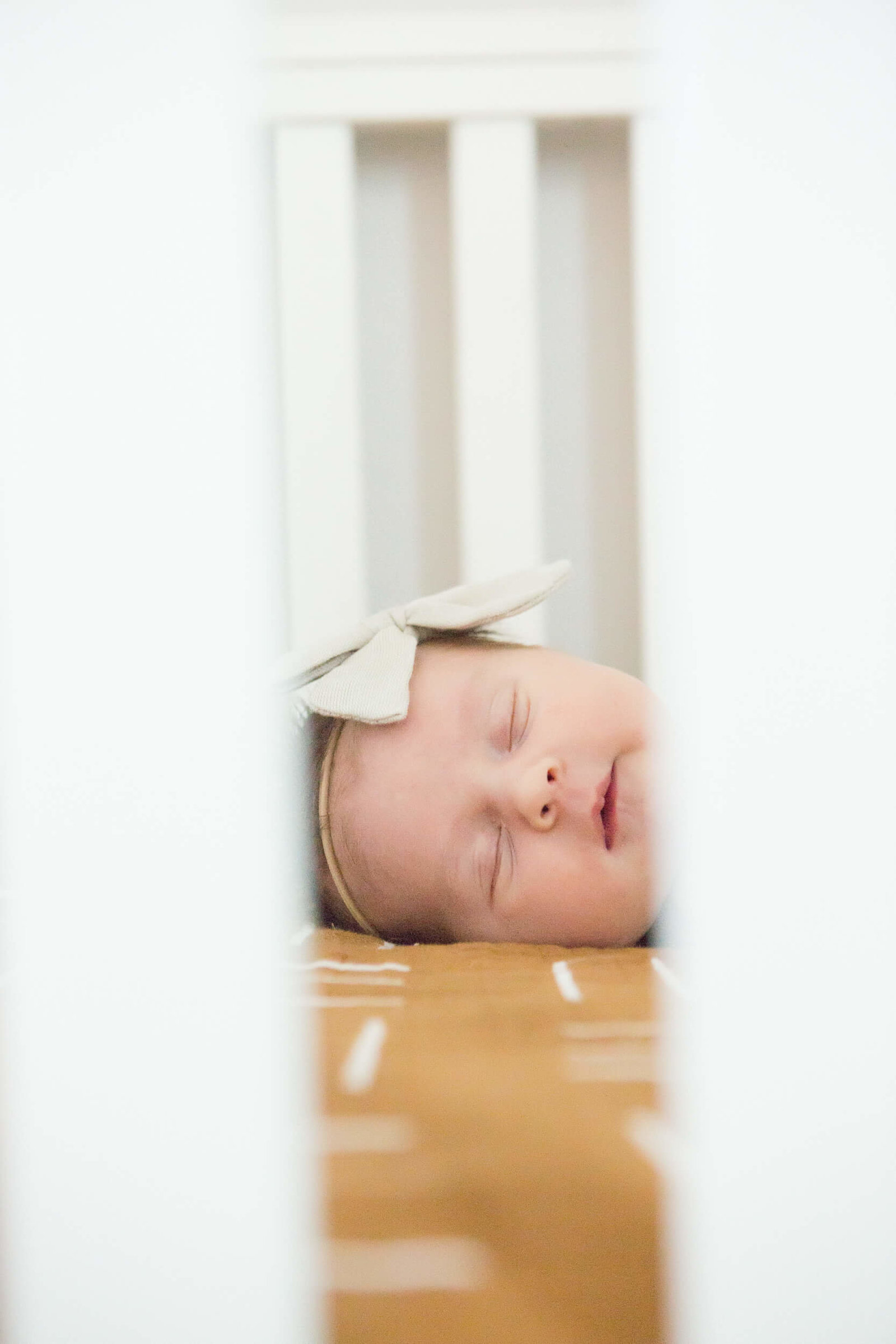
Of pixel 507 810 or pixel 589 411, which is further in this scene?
pixel 589 411

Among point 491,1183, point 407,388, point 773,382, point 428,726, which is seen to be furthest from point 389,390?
point 491,1183

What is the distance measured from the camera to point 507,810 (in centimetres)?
67

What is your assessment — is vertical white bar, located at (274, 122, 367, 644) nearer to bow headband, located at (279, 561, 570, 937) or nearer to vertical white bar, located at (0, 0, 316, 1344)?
vertical white bar, located at (0, 0, 316, 1344)

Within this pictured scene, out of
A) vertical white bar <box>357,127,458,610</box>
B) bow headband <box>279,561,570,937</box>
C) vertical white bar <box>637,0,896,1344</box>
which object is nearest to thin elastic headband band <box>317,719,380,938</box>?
bow headband <box>279,561,570,937</box>

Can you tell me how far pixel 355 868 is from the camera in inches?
28.4

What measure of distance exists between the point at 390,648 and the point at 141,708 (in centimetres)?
22

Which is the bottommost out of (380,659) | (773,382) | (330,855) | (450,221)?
(330,855)

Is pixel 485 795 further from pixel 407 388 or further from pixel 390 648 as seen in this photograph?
pixel 407 388

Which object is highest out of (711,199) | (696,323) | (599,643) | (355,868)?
(711,199)

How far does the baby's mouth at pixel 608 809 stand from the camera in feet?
2.24

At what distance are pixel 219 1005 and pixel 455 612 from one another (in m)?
0.43

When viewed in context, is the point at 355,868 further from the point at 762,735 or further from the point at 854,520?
the point at 854,520

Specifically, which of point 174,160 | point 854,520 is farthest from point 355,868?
point 174,160

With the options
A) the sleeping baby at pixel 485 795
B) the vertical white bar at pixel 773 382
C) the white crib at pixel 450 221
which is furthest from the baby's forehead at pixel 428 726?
the white crib at pixel 450 221
